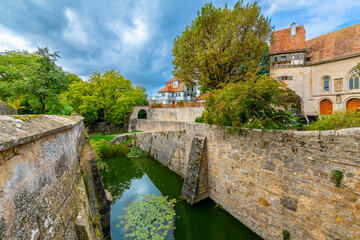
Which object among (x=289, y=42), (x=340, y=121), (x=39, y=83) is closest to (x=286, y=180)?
(x=340, y=121)

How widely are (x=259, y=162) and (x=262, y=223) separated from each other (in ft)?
7.00

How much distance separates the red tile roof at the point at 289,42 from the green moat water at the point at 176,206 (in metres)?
22.2

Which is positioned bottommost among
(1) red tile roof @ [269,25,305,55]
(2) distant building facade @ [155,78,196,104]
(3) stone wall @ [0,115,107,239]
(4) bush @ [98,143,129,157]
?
(4) bush @ [98,143,129,157]

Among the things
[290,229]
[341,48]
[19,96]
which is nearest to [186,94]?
[341,48]

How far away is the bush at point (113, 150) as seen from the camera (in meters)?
15.7

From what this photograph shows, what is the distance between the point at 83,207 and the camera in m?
2.80

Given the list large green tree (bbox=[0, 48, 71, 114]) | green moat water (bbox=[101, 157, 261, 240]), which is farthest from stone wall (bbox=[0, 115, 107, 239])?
large green tree (bbox=[0, 48, 71, 114])

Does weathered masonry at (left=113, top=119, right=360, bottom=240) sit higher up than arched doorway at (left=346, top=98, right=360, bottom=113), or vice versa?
arched doorway at (left=346, top=98, right=360, bottom=113)

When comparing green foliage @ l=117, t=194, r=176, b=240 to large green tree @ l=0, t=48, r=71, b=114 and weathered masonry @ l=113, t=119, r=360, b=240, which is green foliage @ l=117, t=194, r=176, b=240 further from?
large green tree @ l=0, t=48, r=71, b=114

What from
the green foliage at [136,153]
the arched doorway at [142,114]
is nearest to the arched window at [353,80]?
the green foliage at [136,153]

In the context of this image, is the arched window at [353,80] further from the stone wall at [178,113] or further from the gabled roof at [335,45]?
the stone wall at [178,113]

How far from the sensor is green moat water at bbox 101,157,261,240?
19.5 ft

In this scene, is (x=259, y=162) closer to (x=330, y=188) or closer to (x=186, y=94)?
(x=330, y=188)

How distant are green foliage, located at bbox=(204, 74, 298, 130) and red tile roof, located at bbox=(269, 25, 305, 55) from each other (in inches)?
784
